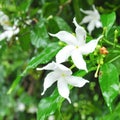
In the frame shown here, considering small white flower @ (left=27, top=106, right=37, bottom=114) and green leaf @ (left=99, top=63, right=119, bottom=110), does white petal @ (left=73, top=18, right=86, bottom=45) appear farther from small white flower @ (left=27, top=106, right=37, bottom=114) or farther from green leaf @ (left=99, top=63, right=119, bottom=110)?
small white flower @ (left=27, top=106, right=37, bottom=114)

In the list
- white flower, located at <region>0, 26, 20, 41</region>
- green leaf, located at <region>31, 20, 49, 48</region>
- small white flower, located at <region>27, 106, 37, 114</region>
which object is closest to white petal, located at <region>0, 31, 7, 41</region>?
white flower, located at <region>0, 26, 20, 41</region>

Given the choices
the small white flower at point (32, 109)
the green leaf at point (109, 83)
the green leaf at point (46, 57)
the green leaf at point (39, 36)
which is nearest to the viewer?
the green leaf at point (109, 83)

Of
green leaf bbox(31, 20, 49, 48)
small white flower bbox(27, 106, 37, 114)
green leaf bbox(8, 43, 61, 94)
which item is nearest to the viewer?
green leaf bbox(8, 43, 61, 94)

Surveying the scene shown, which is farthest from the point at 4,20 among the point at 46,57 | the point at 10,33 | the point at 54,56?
the point at 46,57

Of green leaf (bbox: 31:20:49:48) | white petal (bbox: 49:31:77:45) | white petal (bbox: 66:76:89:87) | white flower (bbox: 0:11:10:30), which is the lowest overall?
green leaf (bbox: 31:20:49:48)

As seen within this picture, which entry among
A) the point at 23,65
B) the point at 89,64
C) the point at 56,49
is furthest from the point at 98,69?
the point at 23,65

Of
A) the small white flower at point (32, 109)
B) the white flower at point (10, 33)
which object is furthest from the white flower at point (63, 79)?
the small white flower at point (32, 109)

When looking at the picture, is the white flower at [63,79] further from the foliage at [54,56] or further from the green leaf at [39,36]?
the green leaf at [39,36]
